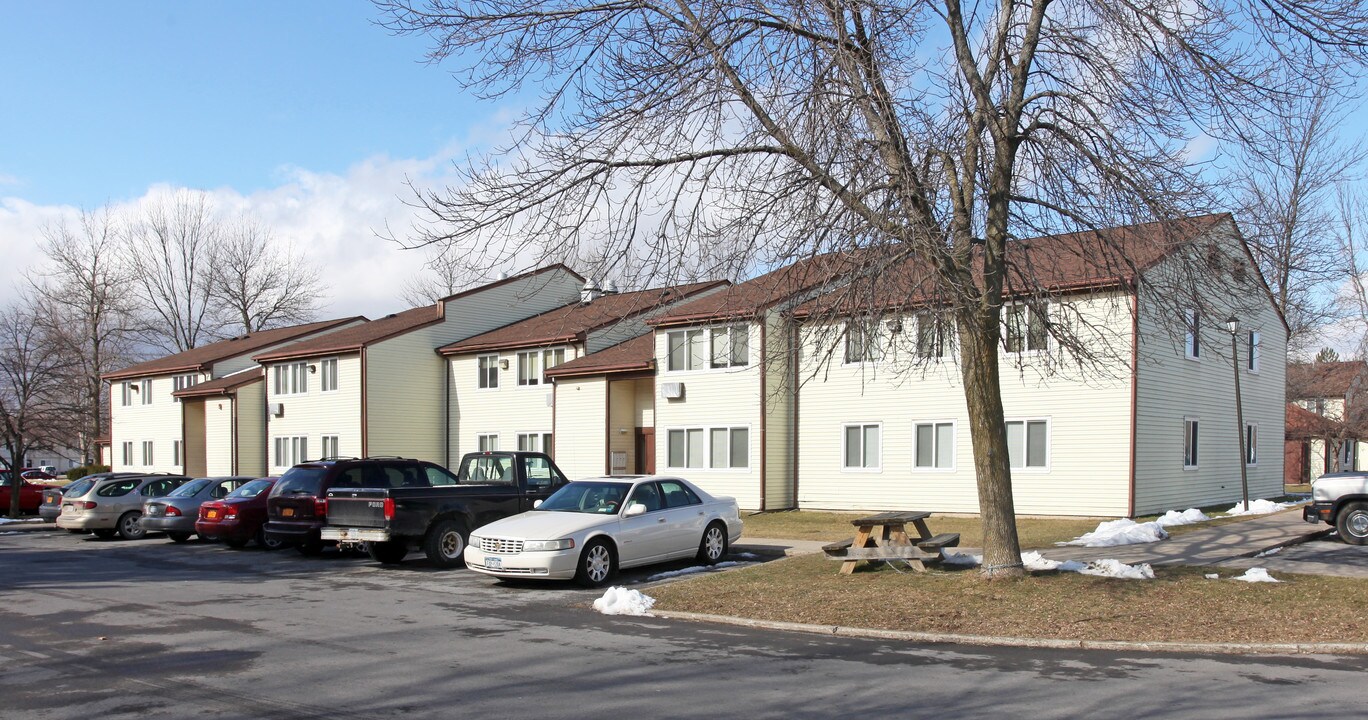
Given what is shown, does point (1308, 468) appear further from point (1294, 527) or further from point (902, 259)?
point (902, 259)

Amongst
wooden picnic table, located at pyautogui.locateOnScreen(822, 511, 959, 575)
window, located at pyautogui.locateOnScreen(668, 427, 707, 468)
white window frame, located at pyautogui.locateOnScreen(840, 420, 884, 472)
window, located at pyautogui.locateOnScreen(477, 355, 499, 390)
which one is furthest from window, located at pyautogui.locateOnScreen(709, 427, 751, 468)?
wooden picnic table, located at pyautogui.locateOnScreen(822, 511, 959, 575)

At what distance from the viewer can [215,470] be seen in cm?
4325

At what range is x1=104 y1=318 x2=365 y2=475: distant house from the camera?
1759 inches

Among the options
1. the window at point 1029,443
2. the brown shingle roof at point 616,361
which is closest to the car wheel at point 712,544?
the window at point 1029,443

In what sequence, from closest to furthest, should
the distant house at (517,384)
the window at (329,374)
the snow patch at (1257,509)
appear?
the snow patch at (1257,509) < the distant house at (517,384) < the window at (329,374)

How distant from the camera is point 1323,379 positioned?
47.5 meters

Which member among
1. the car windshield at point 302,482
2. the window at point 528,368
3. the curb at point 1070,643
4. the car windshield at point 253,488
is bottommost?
the curb at point 1070,643

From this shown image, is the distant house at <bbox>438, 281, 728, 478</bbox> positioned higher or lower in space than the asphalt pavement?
higher

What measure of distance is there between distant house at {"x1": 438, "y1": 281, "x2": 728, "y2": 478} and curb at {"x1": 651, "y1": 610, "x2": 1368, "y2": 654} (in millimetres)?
20535

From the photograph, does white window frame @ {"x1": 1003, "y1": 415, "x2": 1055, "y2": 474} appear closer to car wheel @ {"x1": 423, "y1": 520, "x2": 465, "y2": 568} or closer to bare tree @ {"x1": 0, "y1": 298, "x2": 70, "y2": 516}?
car wheel @ {"x1": 423, "y1": 520, "x2": 465, "y2": 568}

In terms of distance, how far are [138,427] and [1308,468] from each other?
5469cm

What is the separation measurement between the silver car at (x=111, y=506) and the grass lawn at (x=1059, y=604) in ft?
53.8

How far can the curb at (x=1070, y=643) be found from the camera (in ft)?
30.8

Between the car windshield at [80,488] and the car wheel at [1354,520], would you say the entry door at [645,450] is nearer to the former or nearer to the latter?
the car windshield at [80,488]
